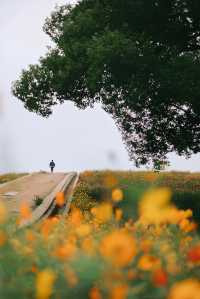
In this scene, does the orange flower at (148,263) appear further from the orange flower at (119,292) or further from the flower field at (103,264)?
the orange flower at (119,292)

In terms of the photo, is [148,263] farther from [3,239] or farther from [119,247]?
[3,239]

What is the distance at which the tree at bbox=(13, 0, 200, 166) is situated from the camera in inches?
752

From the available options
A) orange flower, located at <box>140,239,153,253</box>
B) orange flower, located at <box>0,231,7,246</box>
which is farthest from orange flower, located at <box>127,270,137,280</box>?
orange flower, located at <box>0,231,7,246</box>

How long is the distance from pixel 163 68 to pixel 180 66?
0.55 m

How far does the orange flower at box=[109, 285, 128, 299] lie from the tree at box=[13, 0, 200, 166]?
16.3 m

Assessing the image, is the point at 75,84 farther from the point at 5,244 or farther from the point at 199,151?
the point at 5,244

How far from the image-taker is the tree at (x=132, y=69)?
752 inches

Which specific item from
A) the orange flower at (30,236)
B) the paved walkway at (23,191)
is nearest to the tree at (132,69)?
the paved walkway at (23,191)

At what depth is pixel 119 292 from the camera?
247 cm

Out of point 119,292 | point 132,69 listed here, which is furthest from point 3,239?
point 132,69

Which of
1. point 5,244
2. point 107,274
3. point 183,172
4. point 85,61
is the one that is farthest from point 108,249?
point 183,172

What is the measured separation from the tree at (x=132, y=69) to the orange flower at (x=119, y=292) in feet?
53.6

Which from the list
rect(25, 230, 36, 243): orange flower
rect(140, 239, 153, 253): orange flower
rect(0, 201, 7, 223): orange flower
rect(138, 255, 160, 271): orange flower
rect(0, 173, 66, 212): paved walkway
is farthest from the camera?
rect(0, 173, 66, 212): paved walkway

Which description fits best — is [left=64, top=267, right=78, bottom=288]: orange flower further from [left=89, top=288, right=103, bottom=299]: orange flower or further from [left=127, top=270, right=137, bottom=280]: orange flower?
[left=127, top=270, right=137, bottom=280]: orange flower
